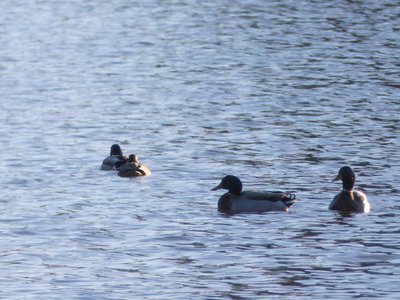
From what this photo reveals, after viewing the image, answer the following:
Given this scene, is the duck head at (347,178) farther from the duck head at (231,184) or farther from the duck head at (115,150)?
the duck head at (115,150)

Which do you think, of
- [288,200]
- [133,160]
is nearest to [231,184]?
[288,200]

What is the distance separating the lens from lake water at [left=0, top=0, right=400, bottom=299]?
22.5 meters

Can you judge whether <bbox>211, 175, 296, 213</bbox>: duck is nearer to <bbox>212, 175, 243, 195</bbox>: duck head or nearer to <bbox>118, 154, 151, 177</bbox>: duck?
<bbox>212, 175, 243, 195</bbox>: duck head

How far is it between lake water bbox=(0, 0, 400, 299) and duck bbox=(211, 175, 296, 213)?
241 mm

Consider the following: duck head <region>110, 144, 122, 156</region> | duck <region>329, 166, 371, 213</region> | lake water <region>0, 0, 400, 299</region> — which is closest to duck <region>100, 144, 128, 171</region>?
lake water <region>0, 0, 400, 299</region>

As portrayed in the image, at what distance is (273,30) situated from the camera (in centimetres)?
5838

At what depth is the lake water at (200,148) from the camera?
886 inches

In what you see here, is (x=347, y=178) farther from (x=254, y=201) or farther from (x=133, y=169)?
(x=133, y=169)

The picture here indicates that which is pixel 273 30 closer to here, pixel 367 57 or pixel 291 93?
pixel 367 57

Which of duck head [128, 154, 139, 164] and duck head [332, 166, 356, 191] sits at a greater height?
duck head [332, 166, 356, 191]

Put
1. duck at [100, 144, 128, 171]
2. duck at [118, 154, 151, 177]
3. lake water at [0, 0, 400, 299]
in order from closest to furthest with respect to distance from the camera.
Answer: lake water at [0, 0, 400, 299] < duck at [118, 154, 151, 177] < duck at [100, 144, 128, 171]

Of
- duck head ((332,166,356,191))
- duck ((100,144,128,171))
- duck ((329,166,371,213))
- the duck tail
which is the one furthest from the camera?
duck ((100,144,128,171))

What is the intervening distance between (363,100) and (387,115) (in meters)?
2.67

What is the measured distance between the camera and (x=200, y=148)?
34.9 m
